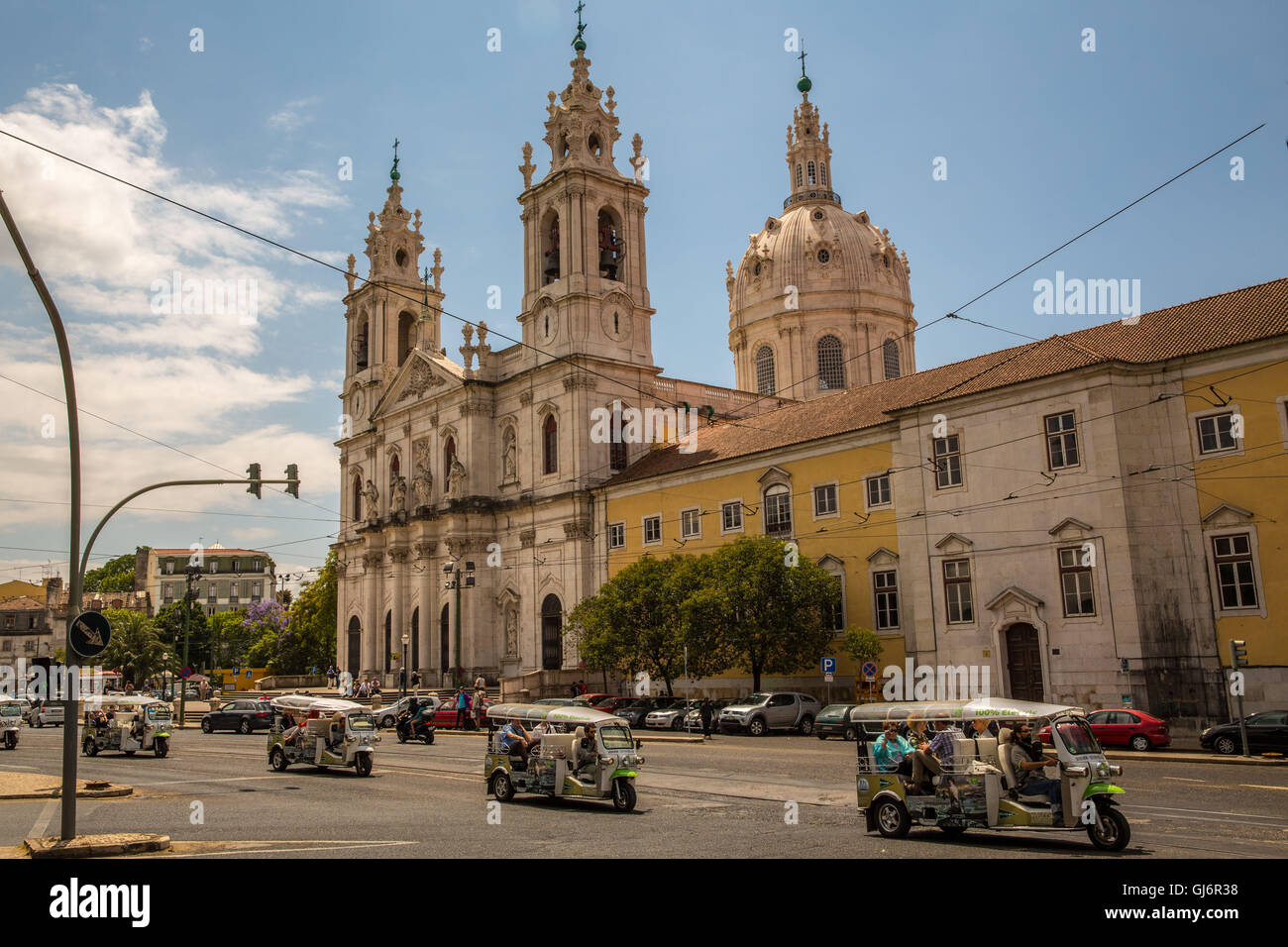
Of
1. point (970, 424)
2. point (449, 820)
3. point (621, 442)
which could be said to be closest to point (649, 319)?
point (621, 442)

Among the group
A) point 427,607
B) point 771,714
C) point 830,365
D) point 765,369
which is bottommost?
point 771,714

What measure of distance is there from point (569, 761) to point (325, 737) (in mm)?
8467

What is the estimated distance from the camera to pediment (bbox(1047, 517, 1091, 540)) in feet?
102

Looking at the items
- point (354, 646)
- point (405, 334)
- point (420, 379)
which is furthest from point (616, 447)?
point (354, 646)

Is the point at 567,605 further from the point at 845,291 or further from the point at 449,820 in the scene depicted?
the point at 449,820

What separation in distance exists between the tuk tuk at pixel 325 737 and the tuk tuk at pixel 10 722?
553 inches

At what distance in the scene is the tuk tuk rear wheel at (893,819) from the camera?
1315 cm

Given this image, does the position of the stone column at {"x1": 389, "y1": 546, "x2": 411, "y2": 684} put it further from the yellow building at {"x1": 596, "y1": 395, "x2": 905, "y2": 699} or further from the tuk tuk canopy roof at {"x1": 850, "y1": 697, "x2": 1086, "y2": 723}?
the tuk tuk canopy roof at {"x1": 850, "y1": 697, "x2": 1086, "y2": 723}

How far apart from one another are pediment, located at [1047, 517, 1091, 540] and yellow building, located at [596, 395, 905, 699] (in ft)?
21.9

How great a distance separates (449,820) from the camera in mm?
15203

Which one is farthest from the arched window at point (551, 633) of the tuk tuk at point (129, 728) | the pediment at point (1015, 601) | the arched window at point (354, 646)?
the pediment at point (1015, 601)

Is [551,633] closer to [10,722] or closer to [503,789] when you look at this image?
[10,722]

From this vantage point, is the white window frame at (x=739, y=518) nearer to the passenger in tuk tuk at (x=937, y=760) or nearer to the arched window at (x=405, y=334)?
the passenger in tuk tuk at (x=937, y=760)

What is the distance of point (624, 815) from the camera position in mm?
16078
